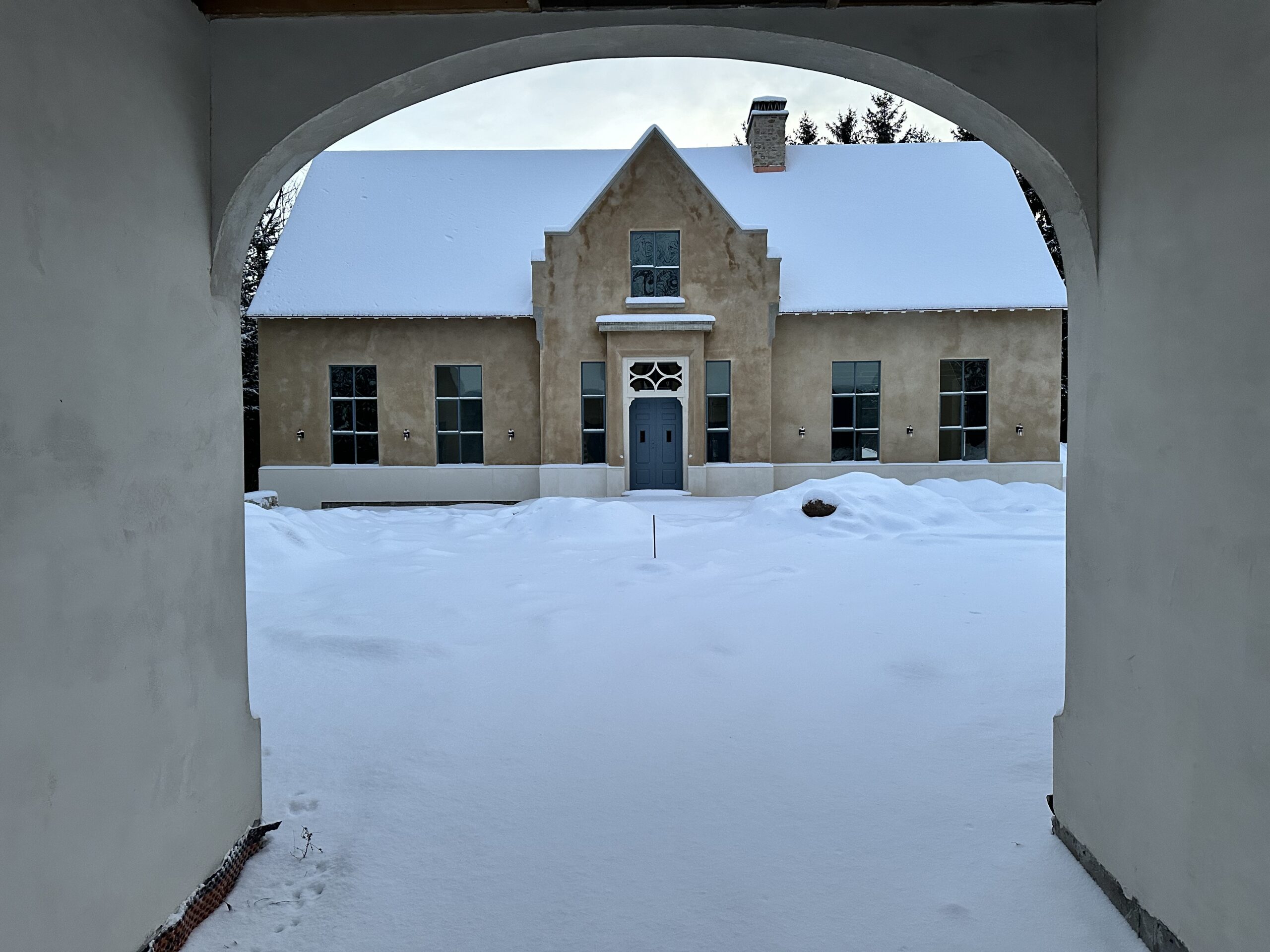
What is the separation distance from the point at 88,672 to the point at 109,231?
4.84 ft

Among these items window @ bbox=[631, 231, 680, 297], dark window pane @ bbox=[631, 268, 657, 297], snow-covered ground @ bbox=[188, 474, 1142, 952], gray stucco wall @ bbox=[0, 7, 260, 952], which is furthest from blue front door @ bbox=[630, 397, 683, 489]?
gray stucco wall @ bbox=[0, 7, 260, 952]

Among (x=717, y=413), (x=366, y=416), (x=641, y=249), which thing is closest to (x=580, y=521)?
(x=717, y=413)

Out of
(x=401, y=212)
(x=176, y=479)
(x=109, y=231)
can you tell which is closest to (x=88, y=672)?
(x=176, y=479)

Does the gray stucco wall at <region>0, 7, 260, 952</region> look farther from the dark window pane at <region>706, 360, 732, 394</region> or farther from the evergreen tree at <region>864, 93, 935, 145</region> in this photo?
the evergreen tree at <region>864, 93, 935, 145</region>

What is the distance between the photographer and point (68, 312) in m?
2.51

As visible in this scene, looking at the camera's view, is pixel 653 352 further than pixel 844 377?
No

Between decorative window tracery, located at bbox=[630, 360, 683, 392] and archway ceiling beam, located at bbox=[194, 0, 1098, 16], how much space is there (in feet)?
46.7

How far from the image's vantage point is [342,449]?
18.8 meters

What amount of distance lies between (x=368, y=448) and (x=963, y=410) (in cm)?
1407

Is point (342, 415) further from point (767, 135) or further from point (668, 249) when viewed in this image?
point (767, 135)

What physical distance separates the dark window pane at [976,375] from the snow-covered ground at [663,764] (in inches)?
402

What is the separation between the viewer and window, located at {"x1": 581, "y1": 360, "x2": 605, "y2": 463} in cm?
1806

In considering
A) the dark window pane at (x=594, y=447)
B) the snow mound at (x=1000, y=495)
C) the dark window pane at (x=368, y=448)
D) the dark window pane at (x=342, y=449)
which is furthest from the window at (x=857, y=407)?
the dark window pane at (x=342, y=449)

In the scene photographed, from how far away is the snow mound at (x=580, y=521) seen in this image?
12.7 m
